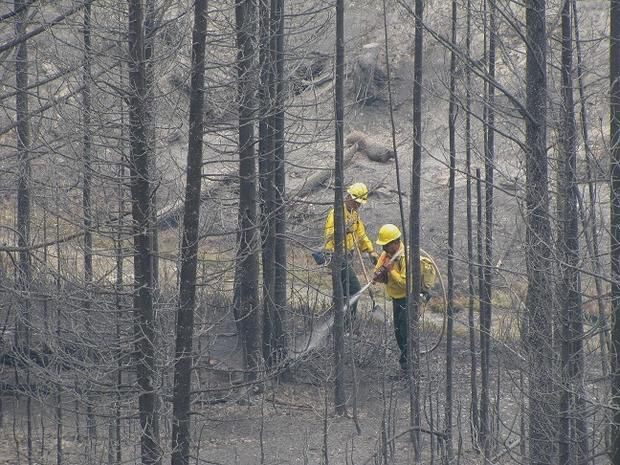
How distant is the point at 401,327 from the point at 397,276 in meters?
0.72

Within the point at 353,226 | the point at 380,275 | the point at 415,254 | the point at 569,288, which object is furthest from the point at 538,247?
the point at 353,226

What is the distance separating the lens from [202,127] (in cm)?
986

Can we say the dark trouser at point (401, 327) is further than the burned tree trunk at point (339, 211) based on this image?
Yes

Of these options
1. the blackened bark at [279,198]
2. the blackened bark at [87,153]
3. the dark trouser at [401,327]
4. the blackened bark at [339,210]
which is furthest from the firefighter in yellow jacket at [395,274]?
the blackened bark at [87,153]

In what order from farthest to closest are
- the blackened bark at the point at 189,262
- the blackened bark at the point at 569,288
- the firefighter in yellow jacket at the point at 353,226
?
the firefighter in yellow jacket at the point at 353,226
the blackened bark at the point at 189,262
the blackened bark at the point at 569,288

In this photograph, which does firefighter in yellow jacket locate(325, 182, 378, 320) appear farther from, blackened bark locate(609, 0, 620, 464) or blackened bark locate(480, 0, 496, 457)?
blackened bark locate(609, 0, 620, 464)

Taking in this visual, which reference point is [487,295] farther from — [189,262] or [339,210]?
[189,262]

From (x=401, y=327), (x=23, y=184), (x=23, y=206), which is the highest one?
(x=23, y=184)

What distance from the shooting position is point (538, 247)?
30.5 ft

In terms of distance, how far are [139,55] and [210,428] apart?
5133mm

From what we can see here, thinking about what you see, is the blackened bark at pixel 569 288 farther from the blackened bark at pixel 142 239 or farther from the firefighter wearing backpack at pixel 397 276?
the firefighter wearing backpack at pixel 397 276

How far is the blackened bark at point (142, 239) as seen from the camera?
9492 mm

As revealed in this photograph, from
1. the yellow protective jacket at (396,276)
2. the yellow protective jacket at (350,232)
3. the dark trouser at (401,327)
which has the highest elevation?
the yellow protective jacket at (350,232)

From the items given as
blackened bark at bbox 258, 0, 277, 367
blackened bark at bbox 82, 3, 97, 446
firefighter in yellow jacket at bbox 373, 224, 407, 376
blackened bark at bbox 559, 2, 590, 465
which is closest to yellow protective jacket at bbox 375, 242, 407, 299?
firefighter in yellow jacket at bbox 373, 224, 407, 376
